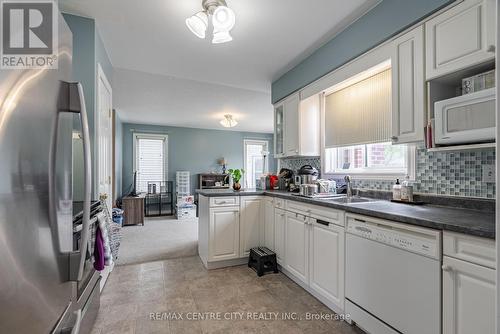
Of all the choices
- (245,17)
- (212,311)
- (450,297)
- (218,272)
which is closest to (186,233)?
(218,272)

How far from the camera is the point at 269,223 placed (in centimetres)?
293

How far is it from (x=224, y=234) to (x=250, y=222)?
0.35 metres

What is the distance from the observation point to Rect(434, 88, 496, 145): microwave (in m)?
1.30

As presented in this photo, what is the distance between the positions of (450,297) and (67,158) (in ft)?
5.87

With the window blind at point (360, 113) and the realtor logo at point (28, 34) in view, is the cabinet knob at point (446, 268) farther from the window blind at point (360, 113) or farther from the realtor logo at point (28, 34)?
the realtor logo at point (28, 34)

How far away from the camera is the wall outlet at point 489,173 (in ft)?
5.03

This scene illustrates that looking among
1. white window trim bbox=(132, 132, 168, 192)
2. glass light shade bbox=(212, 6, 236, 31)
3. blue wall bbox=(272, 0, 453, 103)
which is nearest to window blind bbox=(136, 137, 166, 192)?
white window trim bbox=(132, 132, 168, 192)

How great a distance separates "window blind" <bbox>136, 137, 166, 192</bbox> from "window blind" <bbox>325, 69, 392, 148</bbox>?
5.30 metres

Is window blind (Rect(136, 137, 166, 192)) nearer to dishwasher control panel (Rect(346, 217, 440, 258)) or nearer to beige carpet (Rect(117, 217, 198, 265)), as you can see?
beige carpet (Rect(117, 217, 198, 265))

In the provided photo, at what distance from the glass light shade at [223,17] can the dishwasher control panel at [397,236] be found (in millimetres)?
1699

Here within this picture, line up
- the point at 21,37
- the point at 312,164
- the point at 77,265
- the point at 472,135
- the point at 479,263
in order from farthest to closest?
the point at 312,164
the point at 472,135
the point at 479,263
the point at 77,265
the point at 21,37

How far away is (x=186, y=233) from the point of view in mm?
4484

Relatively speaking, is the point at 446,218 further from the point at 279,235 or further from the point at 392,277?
the point at 279,235

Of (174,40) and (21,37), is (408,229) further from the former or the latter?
→ (174,40)
